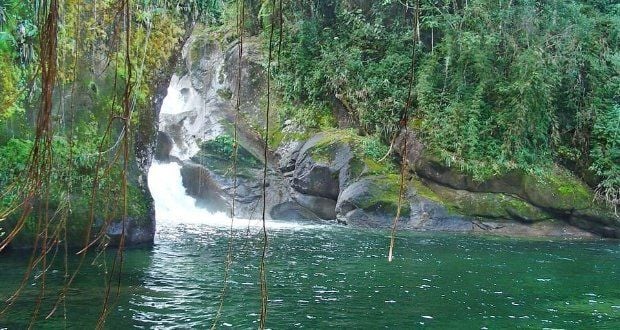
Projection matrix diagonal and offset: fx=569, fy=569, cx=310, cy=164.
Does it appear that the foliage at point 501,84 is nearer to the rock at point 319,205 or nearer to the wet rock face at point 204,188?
the rock at point 319,205

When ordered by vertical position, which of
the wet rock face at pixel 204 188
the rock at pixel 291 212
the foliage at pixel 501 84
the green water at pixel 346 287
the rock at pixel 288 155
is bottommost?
the green water at pixel 346 287

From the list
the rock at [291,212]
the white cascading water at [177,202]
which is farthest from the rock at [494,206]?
the white cascading water at [177,202]

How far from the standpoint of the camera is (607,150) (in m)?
19.3

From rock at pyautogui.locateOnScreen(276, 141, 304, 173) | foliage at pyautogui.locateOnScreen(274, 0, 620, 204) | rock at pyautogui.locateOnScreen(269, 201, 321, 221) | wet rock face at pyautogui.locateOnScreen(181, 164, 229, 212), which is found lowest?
rock at pyautogui.locateOnScreen(269, 201, 321, 221)

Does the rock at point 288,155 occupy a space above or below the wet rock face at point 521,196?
above

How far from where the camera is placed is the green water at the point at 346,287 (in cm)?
727

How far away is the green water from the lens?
23.9 ft

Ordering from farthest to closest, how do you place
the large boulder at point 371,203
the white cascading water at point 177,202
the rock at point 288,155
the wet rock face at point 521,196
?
1. the rock at point 288,155
2. the white cascading water at point 177,202
3. the large boulder at point 371,203
4. the wet rock face at point 521,196

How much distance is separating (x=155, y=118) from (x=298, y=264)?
221 inches

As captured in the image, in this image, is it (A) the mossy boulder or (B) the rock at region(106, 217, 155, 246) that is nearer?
(B) the rock at region(106, 217, 155, 246)

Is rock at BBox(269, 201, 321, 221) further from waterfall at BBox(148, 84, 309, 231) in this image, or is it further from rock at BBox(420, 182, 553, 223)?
rock at BBox(420, 182, 553, 223)

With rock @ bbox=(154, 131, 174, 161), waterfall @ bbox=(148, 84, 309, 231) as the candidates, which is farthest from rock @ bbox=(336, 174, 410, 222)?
rock @ bbox=(154, 131, 174, 161)

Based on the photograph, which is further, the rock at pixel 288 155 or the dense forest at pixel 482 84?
the rock at pixel 288 155

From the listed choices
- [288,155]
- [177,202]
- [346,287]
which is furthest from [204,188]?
[346,287]
